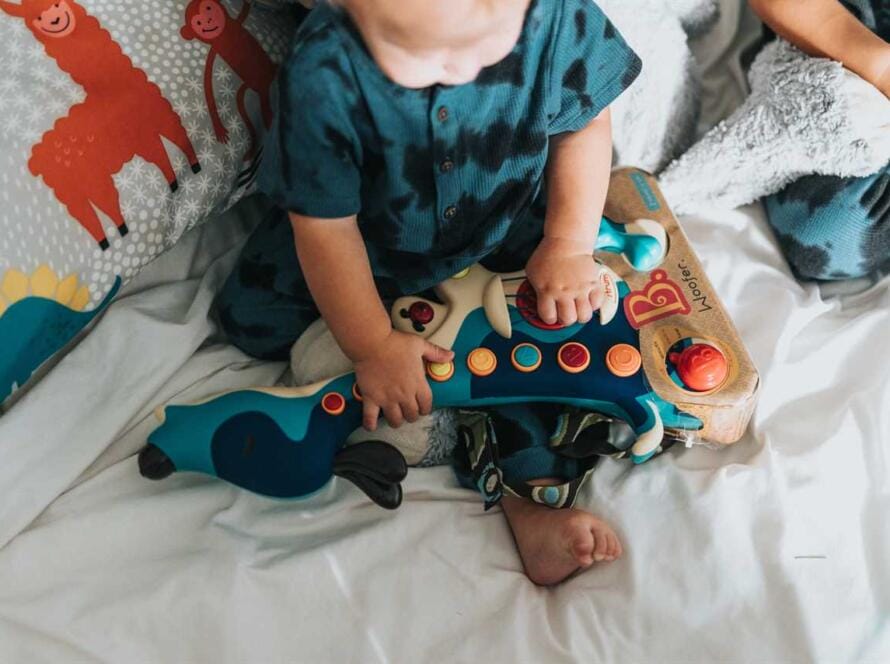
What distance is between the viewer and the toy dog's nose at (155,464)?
0.65m

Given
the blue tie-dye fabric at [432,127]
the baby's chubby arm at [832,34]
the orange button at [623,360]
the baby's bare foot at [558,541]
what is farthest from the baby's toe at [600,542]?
the baby's chubby arm at [832,34]

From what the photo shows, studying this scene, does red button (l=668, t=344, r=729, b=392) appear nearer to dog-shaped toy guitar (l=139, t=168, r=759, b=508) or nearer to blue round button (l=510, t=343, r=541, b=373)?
dog-shaped toy guitar (l=139, t=168, r=759, b=508)

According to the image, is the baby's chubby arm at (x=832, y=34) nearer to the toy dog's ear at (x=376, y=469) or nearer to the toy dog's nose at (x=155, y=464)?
the toy dog's ear at (x=376, y=469)

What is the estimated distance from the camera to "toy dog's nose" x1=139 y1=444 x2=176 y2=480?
646 mm

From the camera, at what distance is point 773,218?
80 cm

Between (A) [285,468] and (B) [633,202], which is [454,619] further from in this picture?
(B) [633,202]

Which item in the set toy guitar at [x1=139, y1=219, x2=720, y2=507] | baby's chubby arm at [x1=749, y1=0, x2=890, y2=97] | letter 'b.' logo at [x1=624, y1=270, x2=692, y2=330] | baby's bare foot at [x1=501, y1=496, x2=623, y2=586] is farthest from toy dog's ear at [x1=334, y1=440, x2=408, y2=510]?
baby's chubby arm at [x1=749, y1=0, x2=890, y2=97]

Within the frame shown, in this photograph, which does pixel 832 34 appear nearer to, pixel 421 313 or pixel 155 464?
pixel 421 313

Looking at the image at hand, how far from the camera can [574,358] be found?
64 cm

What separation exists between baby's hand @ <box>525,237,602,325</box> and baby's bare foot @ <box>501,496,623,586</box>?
150 millimetres

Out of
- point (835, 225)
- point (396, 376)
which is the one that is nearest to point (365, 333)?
point (396, 376)

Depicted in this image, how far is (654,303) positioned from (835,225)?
212 millimetres

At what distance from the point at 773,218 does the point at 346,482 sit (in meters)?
0.48

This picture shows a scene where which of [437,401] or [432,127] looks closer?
[432,127]
